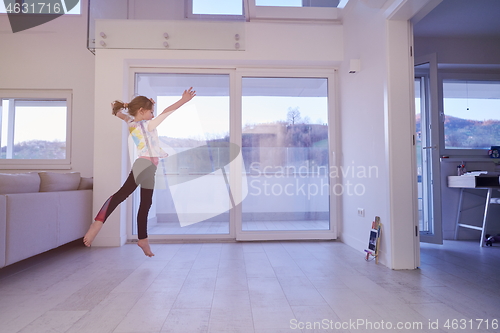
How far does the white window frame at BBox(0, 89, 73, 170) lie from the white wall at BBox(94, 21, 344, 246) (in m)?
0.88

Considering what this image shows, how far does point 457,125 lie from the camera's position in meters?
4.69

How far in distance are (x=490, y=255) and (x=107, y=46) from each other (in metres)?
4.70

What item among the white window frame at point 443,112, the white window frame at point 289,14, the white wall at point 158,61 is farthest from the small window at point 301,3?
the white window frame at point 443,112

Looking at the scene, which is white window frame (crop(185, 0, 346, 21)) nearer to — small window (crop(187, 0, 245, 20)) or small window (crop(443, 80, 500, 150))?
small window (crop(187, 0, 245, 20))

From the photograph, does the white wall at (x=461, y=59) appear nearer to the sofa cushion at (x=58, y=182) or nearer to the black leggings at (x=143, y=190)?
the black leggings at (x=143, y=190)

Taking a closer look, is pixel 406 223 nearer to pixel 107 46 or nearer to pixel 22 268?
pixel 22 268

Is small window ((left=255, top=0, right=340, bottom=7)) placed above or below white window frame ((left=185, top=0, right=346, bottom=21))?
above

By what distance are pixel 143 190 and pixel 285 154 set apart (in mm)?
2022

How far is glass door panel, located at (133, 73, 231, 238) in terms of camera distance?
4301 millimetres

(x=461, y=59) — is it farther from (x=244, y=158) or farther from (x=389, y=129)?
(x=244, y=158)

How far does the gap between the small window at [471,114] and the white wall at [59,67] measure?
484cm

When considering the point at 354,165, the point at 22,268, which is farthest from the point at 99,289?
the point at 354,165

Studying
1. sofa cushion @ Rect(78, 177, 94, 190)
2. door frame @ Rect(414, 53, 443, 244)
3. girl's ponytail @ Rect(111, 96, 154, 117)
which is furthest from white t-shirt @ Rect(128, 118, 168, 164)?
door frame @ Rect(414, 53, 443, 244)

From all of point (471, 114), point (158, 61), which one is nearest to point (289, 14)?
point (158, 61)
